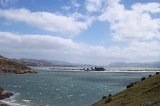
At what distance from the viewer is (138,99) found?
42.0m

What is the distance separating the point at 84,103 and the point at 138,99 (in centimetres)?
5039

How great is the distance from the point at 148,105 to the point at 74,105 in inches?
2189

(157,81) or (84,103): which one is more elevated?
(157,81)

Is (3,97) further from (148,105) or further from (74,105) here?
(148,105)

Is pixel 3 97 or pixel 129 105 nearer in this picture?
pixel 129 105

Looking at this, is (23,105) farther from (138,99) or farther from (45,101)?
(138,99)

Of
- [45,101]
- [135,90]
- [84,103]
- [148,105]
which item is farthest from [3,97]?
[148,105]

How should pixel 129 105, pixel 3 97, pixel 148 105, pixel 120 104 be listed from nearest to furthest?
pixel 148 105 < pixel 129 105 < pixel 120 104 < pixel 3 97

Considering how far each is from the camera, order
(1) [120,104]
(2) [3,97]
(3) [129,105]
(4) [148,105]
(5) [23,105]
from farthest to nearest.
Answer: (2) [3,97] → (5) [23,105] → (1) [120,104] → (3) [129,105] → (4) [148,105]

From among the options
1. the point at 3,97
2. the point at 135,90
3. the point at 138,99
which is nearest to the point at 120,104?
the point at 138,99

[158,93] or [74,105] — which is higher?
[158,93]

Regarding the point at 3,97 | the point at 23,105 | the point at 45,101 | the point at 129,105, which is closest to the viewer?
the point at 129,105

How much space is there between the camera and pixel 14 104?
89.6 m

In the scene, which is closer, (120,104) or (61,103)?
(120,104)
